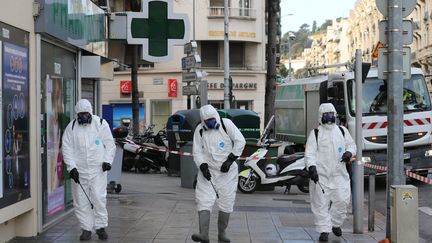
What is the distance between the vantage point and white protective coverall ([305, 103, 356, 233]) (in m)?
8.47

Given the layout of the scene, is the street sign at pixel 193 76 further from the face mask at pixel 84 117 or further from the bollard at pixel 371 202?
the face mask at pixel 84 117

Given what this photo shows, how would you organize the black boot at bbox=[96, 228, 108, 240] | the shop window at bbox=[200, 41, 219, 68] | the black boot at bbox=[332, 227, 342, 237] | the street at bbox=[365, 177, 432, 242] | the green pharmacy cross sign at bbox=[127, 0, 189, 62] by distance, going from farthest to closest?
the shop window at bbox=[200, 41, 219, 68], the green pharmacy cross sign at bbox=[127, 0, 189, 62], the street at bbox=[365, 177, 432, 242], the black boot at bbox=[332, 227, 342, 237], the black boot at bbox=[96, 228, 108, 240]

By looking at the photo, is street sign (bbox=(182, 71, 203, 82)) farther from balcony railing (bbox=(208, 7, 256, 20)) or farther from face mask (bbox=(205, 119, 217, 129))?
balcony railing (bbox=(208, 7, 256, 20))

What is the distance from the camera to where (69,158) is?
812 centimetres

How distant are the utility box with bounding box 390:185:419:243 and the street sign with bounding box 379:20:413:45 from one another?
193 centimetres

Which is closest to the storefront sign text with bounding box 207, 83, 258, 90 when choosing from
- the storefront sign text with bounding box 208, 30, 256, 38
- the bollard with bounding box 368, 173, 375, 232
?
the storefront sign text with bounding box 208, 30, 256, 38

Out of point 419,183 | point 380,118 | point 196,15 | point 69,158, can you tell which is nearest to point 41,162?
point 69,158

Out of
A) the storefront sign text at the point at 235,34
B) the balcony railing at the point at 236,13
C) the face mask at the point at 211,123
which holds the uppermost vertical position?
the balcony railing at the point at 236,13

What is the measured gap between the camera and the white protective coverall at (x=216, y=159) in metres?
7.93

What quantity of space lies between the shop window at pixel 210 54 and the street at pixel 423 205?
26.9 m

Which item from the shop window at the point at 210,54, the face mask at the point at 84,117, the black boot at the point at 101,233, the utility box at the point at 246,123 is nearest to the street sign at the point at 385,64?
the face mask at the point at 84,117

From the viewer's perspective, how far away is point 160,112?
143ft

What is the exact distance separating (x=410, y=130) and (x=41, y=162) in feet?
31.7

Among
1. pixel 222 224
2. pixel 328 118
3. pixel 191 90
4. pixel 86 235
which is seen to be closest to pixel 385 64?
pixel 328 118
